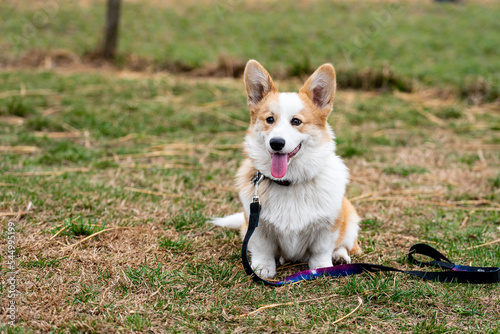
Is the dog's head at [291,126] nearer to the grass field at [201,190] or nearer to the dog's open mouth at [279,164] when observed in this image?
the dog's open mouth at [279,164]

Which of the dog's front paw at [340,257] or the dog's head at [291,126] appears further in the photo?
the dog's front paw at [340,257]

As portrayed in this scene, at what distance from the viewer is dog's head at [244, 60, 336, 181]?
8.71 feet

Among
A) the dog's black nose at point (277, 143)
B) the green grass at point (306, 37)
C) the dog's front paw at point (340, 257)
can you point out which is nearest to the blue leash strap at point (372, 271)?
the dog's front paw at point (340, 257)

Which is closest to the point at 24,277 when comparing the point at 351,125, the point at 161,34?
the point at 351,125

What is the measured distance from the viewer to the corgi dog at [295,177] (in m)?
2.67

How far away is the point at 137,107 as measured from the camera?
592 centimetres

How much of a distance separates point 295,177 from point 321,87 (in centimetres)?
54

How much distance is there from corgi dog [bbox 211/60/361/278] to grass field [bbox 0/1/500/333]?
8.9 inches

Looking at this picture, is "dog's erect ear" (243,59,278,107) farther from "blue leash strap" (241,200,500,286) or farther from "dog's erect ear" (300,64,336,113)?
"blue leash strap" (241,200,500,286)

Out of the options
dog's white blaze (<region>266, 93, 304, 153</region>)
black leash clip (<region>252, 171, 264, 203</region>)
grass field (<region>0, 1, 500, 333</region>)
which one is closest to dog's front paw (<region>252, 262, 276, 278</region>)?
grass field (<region>0, 1, 500, 333</region>)

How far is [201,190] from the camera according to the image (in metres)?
3.96

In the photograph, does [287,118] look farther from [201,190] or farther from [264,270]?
[201,190]

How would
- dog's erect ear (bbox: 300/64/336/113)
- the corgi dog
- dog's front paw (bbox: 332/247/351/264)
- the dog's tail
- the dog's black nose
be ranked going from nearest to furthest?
the dog's black nose < the corgi dog < dog's erect ear (bbox: 300/64/336/113) < dog's front paw (bbox: 332/247/351/264) < the dog's tail

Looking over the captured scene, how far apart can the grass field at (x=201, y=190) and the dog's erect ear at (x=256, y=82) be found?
0.89m
